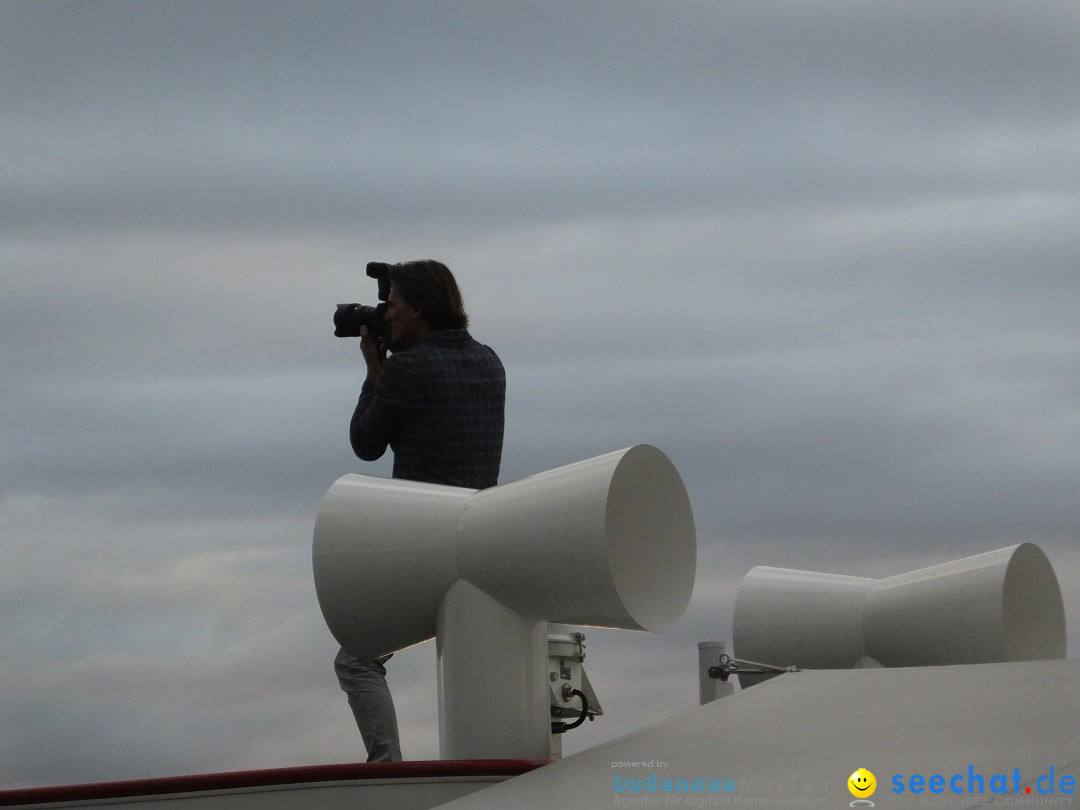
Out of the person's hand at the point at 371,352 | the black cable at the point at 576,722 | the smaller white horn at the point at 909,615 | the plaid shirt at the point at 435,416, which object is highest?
the person's hand at the point at 371,352

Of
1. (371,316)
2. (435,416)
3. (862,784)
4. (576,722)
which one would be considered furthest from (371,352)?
(862,784)

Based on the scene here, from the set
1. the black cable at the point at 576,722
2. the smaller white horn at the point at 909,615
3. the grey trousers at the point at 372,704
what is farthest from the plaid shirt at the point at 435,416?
the smaller white horn at the point at 909,615

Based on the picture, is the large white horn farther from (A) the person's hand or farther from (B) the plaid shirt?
(A) the person's hand

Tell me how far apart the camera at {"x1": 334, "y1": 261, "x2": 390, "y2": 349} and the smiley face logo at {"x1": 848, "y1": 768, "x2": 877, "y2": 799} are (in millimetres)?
2650

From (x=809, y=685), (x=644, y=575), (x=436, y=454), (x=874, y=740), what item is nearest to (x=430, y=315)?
(x=436, y=454)

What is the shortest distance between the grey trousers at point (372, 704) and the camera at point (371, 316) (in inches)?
48.5

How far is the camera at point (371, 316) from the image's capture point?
5195 millimetres

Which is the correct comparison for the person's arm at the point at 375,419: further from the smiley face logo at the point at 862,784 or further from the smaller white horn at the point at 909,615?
the smiley face logo at the point at 862,784

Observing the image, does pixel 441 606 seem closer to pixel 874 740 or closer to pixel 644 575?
pixel 644 575

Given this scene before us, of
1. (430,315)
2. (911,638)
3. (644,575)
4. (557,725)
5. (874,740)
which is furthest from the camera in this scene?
(911,638)

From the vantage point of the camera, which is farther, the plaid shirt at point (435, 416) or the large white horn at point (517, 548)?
the plaid shirt at point (435, 416)

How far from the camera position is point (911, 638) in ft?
19.8

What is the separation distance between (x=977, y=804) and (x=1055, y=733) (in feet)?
1.87

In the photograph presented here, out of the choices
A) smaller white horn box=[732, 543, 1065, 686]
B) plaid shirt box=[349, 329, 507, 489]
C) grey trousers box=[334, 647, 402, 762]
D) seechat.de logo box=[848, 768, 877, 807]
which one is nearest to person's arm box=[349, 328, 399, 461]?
plaid shirt box=[349, 329, 507, 489]
